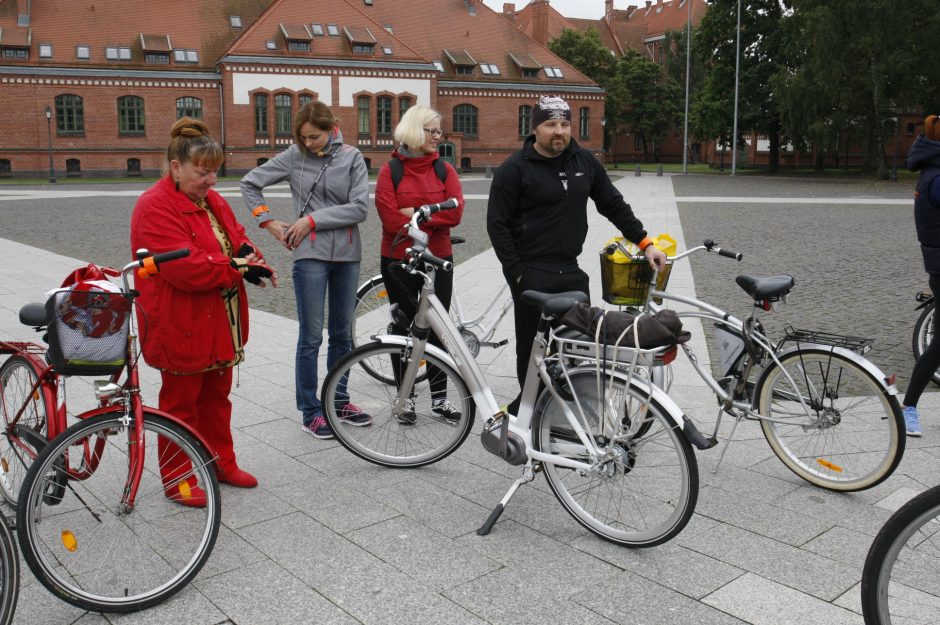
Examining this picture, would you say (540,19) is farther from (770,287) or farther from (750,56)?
(770,287)

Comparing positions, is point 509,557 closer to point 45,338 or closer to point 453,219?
point 45,338

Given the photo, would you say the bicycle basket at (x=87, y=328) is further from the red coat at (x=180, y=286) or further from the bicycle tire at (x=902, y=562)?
the bicycle tire at (x=902, y=562)

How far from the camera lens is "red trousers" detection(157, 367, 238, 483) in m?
4.20

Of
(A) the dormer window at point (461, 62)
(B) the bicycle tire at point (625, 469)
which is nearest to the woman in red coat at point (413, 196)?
(B) the bicycle tire at point (625, 469)

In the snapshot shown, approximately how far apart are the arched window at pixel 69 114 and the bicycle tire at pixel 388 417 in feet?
166

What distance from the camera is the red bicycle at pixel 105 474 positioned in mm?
3172

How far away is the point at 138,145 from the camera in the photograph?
51.1m

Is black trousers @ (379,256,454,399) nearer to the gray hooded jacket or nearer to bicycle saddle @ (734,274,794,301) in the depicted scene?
the gray hooded jacket

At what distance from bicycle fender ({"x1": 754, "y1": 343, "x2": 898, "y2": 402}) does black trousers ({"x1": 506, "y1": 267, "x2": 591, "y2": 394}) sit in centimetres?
102

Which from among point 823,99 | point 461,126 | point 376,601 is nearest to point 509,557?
point 376,601

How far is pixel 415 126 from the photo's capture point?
539 centimetres

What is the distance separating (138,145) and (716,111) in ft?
112

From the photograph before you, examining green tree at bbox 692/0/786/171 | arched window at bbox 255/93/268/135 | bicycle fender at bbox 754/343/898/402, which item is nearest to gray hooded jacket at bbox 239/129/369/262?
bicycle fender at bbox 754/343/898/402

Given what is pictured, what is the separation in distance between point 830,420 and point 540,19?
70.4 metres
